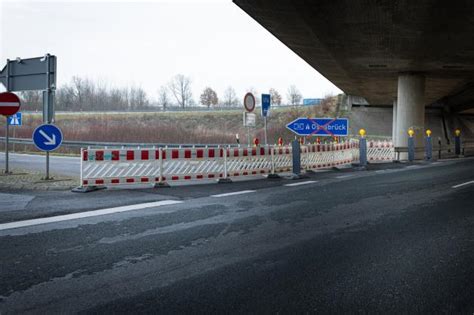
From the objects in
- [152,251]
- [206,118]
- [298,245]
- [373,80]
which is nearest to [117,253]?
[152,251]

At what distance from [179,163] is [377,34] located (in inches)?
417

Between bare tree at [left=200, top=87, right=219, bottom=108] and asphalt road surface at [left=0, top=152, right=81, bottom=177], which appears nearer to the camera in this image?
asphalt road surface at [left=0, top=152, right=81, bottom=177]

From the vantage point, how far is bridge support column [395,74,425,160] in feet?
88.7

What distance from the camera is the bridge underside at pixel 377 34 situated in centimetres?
1432

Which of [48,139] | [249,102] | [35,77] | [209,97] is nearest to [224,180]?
[249,102]

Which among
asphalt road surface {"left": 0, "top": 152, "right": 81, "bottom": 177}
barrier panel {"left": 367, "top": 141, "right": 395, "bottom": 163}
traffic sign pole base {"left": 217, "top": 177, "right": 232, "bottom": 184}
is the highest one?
barrier panel {"left": 367, "top": 141, "right": 395, "bottom": 163}

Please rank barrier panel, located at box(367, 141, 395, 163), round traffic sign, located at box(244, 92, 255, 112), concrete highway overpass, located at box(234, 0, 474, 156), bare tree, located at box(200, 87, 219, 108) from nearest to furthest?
concrete highway overpass, located at box(234, 0, 474, 156), round traffic sign, located at box(244, 92, 255, 112), barrier panel, located at box(367, 141, 395, 163), bare tree, located at box(200, 87, 219, 108)

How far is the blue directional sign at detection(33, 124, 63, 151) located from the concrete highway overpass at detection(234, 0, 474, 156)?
6.68 meters

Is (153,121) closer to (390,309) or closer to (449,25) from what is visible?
(449,25)

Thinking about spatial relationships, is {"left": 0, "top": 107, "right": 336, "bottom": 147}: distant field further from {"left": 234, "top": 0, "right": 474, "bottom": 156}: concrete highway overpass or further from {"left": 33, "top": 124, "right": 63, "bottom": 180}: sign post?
{"left": 33, "top": 124, "right": 63, "bottom": 180}: sign post

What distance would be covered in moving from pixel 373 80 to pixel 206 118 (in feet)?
115

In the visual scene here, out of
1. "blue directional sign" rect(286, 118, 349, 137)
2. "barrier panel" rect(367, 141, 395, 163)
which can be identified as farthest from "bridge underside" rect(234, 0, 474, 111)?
"barrier panel" rect(367, 141, 395, 163)

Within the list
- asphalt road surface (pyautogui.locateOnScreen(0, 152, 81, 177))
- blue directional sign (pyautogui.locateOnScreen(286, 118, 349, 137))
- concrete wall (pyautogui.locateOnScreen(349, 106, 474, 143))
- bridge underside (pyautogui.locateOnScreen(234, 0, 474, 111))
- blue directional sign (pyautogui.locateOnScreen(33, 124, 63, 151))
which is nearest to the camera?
blue directional sign (pyautogui.locateOnScreen(33, 124, 63, 151))

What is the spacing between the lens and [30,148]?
3544cm
